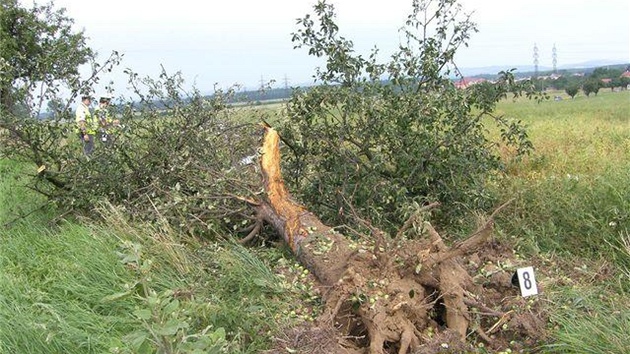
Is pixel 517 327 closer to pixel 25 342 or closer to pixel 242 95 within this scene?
pixel 25 342

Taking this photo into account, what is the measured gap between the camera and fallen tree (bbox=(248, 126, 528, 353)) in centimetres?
326

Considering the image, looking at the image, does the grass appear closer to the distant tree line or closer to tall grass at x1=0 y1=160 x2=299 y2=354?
tall grass at x1=0 y1=160 x2=299 y2=354

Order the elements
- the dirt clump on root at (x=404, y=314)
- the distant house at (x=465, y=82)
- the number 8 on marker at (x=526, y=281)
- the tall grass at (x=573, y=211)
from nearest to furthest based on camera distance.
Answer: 1. the dirt clump on root at (x=404, y=314)
2. the number 8 on marker at (x=526, y=281)
3. the tall grass at (x=573, y=211)
4. the distant house at (x=465, y=82)

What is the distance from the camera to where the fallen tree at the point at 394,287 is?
3262 millimetres

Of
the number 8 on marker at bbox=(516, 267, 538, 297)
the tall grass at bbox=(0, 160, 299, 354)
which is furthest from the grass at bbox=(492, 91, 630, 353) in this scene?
the tall grass at bbox=(0, 160, 299, 354)

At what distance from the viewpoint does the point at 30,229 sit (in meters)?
5.70

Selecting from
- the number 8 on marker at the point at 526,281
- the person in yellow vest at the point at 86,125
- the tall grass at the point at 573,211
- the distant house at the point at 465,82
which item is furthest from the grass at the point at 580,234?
the person in yellow vest at the point at 86,125

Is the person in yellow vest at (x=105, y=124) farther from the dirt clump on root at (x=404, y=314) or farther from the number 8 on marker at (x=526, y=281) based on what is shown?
the number 8 on marker at (x=526, y=281)

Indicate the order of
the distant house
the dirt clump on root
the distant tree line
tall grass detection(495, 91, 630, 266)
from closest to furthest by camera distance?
the dirt clump on root → tall grass detection(495, 91, 630, 266) → the distant house → the distant tree line

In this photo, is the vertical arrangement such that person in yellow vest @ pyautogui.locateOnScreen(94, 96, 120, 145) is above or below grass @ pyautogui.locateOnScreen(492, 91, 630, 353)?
above

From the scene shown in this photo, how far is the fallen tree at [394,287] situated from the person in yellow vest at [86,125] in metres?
3.03

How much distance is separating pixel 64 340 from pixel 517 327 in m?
2.55

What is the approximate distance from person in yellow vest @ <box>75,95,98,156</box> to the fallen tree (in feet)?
9.94

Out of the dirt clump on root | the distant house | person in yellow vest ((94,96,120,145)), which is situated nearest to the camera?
the dirt clump on root
